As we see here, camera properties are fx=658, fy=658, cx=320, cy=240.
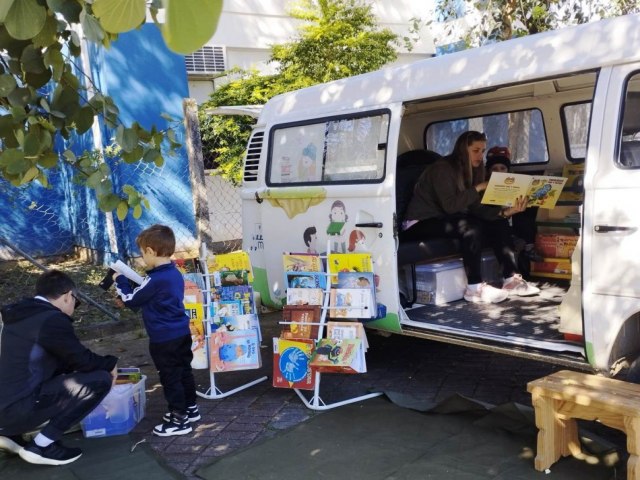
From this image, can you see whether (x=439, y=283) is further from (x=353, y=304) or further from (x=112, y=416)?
(x=112, y=416)

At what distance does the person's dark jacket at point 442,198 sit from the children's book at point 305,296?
1294 mm

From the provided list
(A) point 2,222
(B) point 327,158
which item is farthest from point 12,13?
(A) point 2,222

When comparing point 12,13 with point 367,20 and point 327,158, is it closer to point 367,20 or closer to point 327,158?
point 327,158

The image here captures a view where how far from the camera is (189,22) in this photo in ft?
2.77

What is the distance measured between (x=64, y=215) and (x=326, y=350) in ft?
22.7

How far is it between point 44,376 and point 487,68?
3358 mm

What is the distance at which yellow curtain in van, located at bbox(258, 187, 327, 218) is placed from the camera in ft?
17.2

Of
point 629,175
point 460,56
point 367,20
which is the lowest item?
point 629,175

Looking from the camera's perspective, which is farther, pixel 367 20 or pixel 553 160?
pixel 367 20

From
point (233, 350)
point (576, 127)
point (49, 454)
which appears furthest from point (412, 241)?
point (49, 454)

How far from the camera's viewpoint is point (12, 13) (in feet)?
3.91

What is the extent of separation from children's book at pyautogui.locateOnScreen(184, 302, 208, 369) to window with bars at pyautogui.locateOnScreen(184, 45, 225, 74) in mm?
6841

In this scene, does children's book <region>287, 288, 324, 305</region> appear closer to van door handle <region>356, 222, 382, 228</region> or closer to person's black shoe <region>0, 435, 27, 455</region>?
van door handle <region>356, 222, 382, 228</region>

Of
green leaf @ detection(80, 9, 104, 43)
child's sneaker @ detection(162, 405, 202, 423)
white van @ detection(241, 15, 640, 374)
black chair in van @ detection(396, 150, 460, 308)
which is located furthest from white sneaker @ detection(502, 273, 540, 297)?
green leaf @ detection(80, 9, 104, 43)
